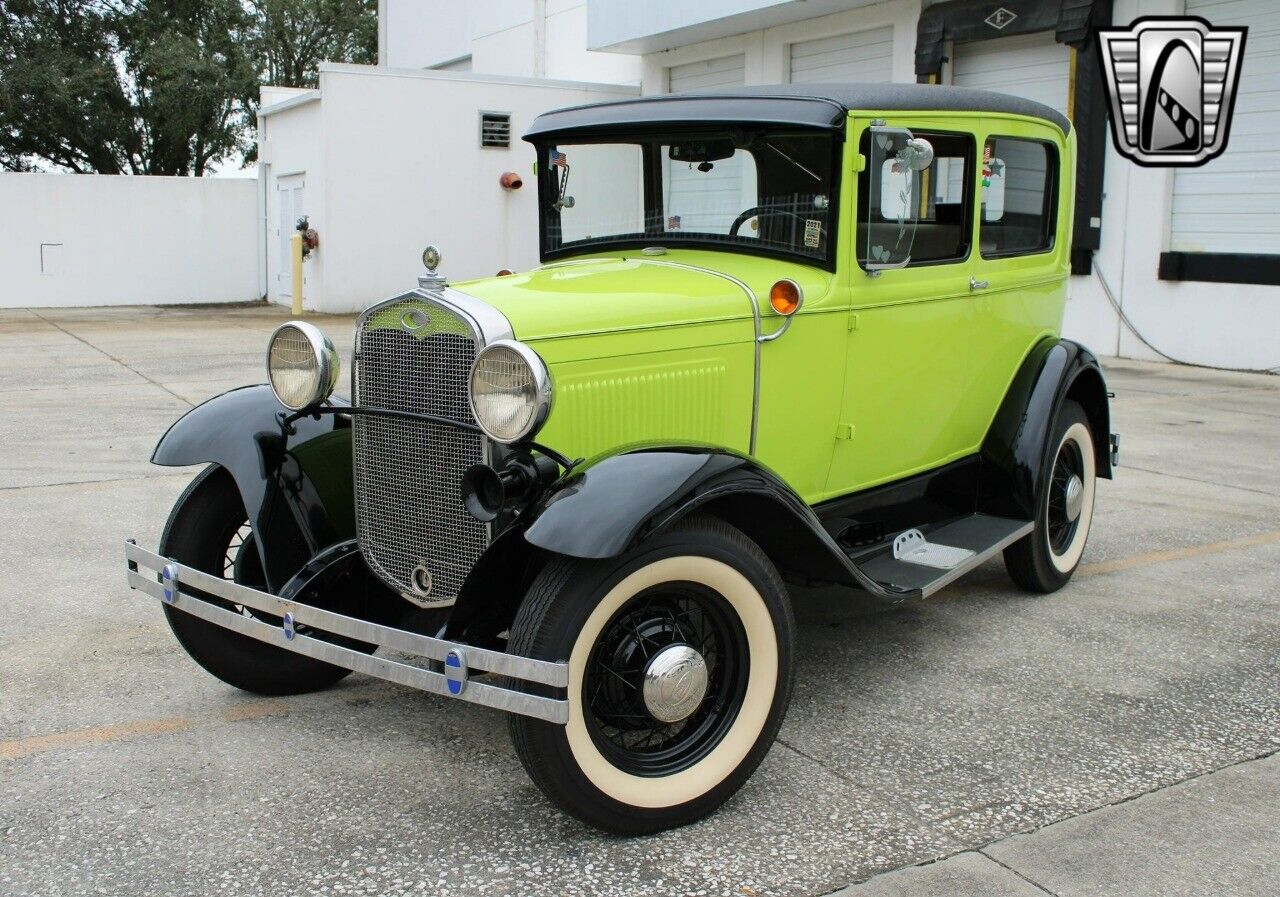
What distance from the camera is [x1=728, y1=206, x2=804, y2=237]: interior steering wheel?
4.04 meters

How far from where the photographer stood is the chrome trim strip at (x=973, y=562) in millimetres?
3941

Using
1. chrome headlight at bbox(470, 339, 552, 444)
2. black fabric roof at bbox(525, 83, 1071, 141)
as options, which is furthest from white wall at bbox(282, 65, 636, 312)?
chrome headlight at bbox(470, 339, 552, 444)

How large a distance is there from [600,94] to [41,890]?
701 inches

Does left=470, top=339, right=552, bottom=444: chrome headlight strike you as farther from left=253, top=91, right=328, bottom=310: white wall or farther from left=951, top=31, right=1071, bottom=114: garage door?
left=253, top=91, right=328, bottom=310: white wall

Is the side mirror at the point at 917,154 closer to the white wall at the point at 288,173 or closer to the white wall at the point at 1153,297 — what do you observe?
the white wall at the point at 1153,297

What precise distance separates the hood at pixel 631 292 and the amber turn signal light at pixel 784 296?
5 cm

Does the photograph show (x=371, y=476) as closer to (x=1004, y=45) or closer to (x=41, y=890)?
(x=41, y=890)

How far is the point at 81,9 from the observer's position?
2736cm

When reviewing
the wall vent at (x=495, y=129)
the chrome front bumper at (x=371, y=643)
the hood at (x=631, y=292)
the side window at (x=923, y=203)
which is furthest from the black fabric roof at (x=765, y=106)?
the wall vent at (x=495, y=129)

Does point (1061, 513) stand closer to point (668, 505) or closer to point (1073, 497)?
point (1073, 497)

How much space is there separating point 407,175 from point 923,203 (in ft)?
48.2

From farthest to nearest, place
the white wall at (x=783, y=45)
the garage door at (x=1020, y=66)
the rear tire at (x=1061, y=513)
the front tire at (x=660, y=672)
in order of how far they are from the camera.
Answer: the white wall at (x=783, y=45)
the garage door at (x=1020, y=66)
the rear tire at (x=1061, y=513)
the front tire at (x=660, y=672)

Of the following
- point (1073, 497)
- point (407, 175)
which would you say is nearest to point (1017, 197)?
point (1073, 497)

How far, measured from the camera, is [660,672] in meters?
3.02
